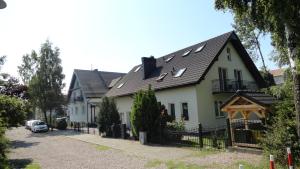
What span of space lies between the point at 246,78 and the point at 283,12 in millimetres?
20818

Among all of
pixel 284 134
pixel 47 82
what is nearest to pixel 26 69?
pixel 47 82

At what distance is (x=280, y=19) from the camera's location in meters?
9.97

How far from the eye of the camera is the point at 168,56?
105 feet

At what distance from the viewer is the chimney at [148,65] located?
31344mm

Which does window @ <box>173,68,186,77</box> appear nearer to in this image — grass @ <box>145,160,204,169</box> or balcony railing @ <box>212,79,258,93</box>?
balcony railing @ <box>212,79,258,93</box>

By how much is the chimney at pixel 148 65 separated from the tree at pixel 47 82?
19.0 meters

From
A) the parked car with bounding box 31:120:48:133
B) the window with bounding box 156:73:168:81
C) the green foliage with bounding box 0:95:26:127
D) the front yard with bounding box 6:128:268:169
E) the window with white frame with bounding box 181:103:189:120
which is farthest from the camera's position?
the parked car with bounding box 31:120:48:133

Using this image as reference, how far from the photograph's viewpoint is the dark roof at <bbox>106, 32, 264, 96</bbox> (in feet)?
79.9

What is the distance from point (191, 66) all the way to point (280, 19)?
15.8m

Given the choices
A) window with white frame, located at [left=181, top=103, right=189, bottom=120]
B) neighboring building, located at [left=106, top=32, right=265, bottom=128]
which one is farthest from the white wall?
window with white frame, located at [left=181, top=103, right=189, bottom=120]

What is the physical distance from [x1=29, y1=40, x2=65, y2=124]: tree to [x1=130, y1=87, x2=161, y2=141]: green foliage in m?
27.4

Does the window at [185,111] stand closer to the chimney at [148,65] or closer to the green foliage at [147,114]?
the green foliage at [147,114]

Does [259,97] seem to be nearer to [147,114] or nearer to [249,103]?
[249,103]

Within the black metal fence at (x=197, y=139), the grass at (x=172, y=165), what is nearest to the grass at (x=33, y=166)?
the grass at (x=172, y=165)
